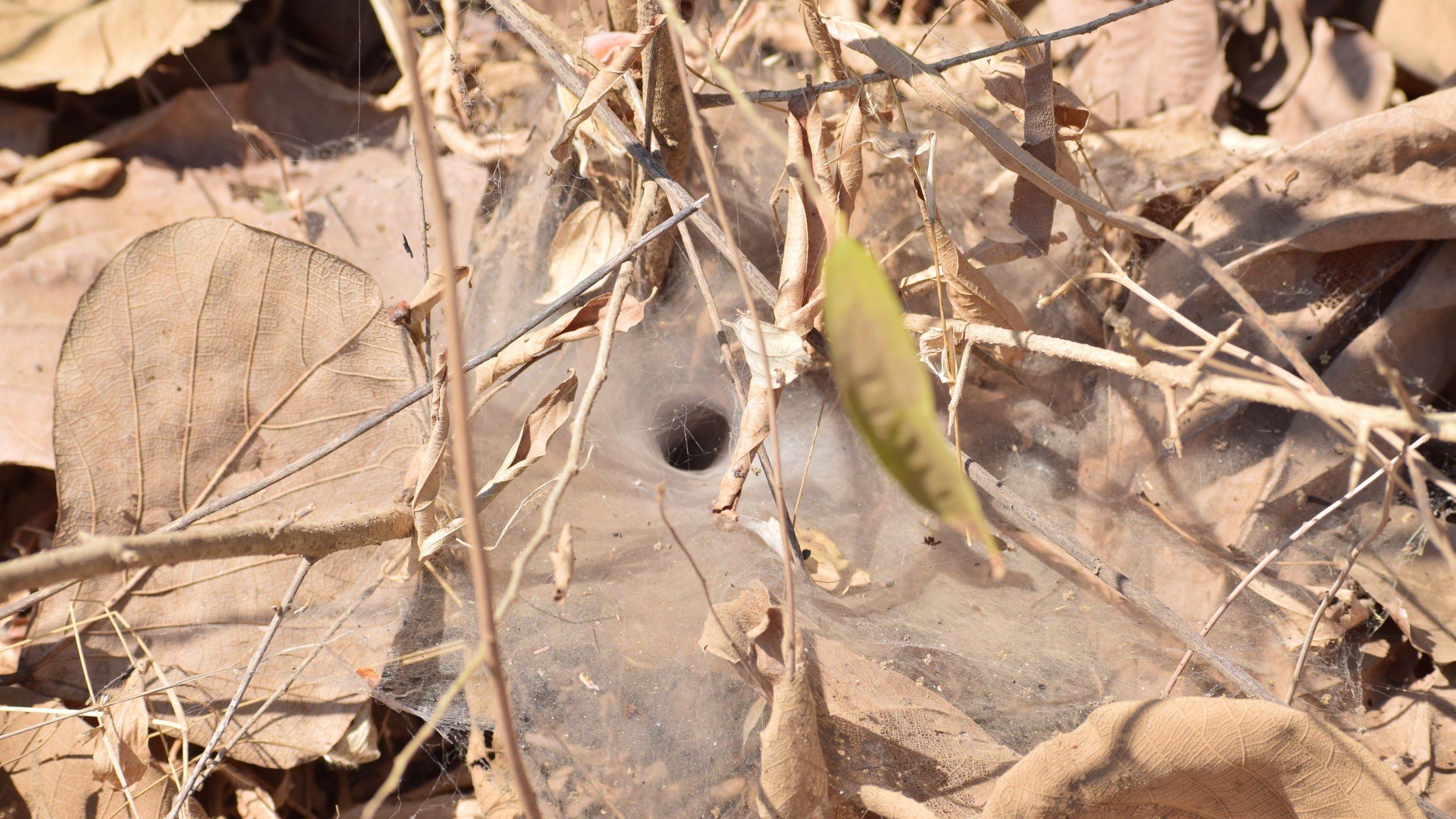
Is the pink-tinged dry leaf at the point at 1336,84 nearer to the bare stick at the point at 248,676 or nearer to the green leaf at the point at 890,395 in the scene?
the green leaf at the point at 890,395

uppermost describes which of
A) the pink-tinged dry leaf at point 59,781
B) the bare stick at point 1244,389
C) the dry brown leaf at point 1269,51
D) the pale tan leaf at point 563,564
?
the dry brown leaf at point 1269,51

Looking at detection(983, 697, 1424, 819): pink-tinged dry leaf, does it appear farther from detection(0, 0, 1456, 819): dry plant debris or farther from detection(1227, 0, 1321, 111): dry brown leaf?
detection(1227, 0, 1321, 111): dry brown leaf

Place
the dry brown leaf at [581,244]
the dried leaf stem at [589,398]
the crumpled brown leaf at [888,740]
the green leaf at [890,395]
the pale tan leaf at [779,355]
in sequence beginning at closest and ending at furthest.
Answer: the green leaf at [890,395]
the dried leaf stem at [589,398]
the pale tan leaf at [779,355]
the crumpled brown leaf at [888,740]
the dry brown leaf at [581,244]

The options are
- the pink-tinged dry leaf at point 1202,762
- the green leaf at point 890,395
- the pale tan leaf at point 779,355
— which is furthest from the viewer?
the pale tan leaf at point 779,355

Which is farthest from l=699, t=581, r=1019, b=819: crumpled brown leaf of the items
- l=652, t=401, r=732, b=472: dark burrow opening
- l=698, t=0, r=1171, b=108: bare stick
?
l=698, t=0, r=1171, b=108: bare stick

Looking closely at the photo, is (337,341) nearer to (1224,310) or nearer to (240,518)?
(240,518)

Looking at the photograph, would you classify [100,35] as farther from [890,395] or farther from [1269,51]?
[1269,51]

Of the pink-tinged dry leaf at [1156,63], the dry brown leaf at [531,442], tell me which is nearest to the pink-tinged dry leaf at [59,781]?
the dry brown leaf at [531,442]
